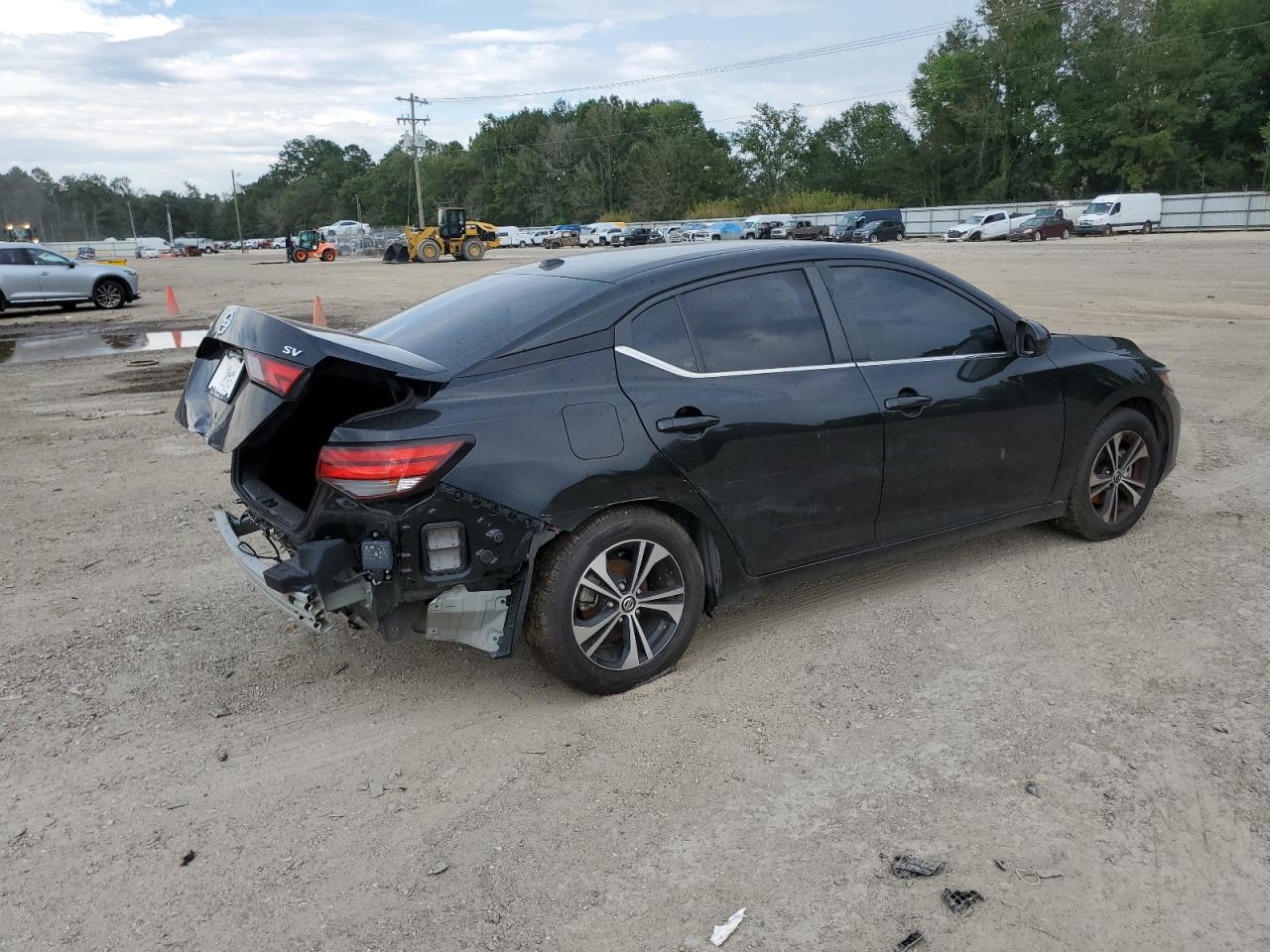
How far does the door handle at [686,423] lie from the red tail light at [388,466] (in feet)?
2.67

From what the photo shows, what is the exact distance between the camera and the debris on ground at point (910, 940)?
2.44 metres

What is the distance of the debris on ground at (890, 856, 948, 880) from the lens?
270 centimetres

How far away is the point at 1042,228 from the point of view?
45.9m

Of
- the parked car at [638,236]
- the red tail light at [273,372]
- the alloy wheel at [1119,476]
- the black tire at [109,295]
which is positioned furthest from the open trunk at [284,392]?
the parked car at [638,236]

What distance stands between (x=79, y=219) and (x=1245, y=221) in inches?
6400

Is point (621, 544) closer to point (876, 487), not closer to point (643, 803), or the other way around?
point (643, 803)

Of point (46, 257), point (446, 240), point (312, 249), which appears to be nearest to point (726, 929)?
point (46, 257)

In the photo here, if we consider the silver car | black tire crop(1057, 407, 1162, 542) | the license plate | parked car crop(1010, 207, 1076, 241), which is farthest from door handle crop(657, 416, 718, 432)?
parked car crop(1010, 207, 1076, 241)

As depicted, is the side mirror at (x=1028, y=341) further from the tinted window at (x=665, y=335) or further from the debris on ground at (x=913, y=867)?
the debris on ground at (x=913, y=867)

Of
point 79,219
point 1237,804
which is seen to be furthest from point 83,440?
point 79,219

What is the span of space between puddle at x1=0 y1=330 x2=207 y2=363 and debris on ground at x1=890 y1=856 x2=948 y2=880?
1532cm

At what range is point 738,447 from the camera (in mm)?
3846

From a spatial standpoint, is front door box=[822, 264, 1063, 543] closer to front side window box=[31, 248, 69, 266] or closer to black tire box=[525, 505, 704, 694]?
black tire box=[525, 505, 704, 694]

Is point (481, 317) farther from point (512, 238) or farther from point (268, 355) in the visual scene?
point (512, 238)
